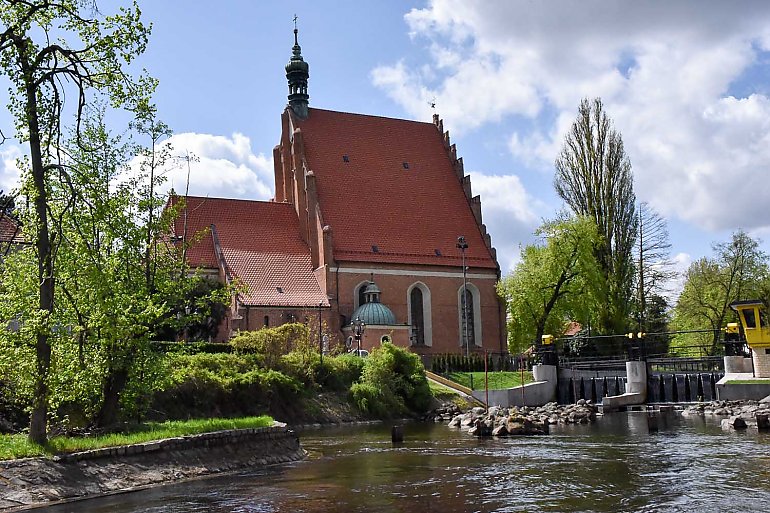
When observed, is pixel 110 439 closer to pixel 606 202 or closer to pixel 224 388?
pixel 224 388

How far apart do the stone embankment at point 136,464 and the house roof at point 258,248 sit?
2621cm

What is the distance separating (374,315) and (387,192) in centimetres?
1000

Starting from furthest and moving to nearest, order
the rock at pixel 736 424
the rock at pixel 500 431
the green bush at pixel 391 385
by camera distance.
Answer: the green bush at pixel 391 385 < the rock at pixel 500 431 < the rock at pixel 736 424

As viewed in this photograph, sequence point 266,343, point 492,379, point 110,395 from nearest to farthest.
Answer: point 110,395, point 266,343, point 492,379

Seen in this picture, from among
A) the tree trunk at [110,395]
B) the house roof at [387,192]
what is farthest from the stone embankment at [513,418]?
the house roof at [387,192]

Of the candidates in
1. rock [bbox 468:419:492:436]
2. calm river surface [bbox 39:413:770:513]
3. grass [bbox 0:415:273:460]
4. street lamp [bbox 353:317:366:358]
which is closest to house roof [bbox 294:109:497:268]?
street lamp [bbox 353:317:366:358]

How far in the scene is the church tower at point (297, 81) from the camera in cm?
5450

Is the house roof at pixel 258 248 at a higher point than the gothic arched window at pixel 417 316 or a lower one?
higher

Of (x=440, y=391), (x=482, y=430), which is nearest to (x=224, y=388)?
(x=482, y=430)

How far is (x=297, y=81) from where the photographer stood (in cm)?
5534

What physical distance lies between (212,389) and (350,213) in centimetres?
2091

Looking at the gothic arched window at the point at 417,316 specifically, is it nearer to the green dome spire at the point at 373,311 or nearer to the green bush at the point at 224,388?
the green dome spire at the point at 373,311

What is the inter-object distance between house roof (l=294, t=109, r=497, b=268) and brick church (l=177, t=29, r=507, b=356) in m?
0.08

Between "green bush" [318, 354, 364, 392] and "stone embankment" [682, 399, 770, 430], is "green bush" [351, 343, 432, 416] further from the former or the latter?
"stone embankment" [682, 399, 770, 430]
